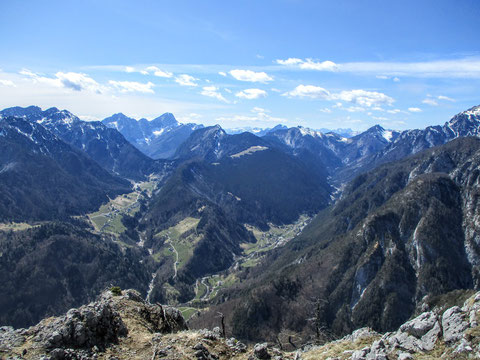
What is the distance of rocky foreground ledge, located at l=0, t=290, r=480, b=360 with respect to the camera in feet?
108

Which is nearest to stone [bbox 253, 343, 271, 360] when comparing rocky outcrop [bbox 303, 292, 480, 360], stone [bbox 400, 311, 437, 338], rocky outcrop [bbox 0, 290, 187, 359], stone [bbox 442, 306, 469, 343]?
rocky outcrop [bbox 303, 292, 480, 360]

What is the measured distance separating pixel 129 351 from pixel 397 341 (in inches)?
1186

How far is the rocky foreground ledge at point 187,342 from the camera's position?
108 ft

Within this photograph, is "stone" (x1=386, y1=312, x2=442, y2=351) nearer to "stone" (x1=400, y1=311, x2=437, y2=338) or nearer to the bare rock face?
"stone" (x1=400, y1=311, x2=437, y2=338)

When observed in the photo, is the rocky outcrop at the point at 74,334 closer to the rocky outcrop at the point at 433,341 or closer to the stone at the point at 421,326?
the rocky outcrop at the point at 433,341

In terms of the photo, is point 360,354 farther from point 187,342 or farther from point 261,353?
point 187,342

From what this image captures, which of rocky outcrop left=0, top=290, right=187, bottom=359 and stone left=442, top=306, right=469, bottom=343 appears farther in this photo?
stone left=442, top=306, right=469, bottom=343

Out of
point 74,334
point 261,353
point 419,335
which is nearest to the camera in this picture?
point 74,334

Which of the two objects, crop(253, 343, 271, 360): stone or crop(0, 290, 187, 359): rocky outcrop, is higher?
crop(0, 290, 187, 359): rocky outcrop

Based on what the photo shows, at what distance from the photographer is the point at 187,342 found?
3797cm

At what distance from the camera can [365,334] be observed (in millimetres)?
44562

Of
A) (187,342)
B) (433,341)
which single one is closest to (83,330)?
(187,342)

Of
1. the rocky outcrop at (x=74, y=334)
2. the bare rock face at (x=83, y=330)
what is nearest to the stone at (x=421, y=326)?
the rocky outcrop at (x=74, y=334)

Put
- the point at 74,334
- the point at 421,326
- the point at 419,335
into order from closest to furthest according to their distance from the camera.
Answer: the point at 74,334, the point at 419,335, the point at 421,326
